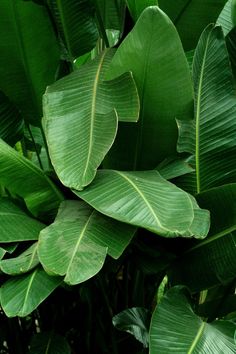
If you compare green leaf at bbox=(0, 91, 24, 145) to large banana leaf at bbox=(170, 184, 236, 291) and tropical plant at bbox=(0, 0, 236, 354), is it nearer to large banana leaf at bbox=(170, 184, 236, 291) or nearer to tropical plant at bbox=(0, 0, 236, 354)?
tropical plant at bbox=(0, 0, 236, 354)

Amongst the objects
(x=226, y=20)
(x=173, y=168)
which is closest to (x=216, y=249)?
(x=173, y=168)

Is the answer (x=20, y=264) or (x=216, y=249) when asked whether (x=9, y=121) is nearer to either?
(x=20, y=264)

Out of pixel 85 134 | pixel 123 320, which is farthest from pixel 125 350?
pixel 85 134

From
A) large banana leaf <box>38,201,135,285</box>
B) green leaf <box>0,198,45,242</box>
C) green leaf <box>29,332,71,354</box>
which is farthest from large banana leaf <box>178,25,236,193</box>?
green leaf <box>29,332,71,354</box>

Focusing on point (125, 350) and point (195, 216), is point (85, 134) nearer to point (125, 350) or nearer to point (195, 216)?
point (195, 216)

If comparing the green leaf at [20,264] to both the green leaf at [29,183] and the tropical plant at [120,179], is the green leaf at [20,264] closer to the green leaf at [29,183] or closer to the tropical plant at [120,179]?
the tropical plant at [120,179]

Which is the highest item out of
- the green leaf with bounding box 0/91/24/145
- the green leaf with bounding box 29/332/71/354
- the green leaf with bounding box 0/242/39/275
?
the green leaf with bounding box 0/91/24/145

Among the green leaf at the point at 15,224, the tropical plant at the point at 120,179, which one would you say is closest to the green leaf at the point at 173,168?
the tropical plant at the point at 120,179
